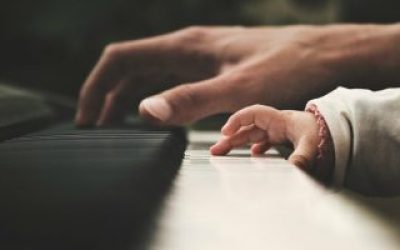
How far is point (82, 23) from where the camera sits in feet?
6.99

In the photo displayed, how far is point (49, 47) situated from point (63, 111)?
473 mm

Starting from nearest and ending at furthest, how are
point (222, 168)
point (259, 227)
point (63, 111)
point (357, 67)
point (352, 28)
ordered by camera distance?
1. point (259, 227)
2. point (222, 168)
3. point (357, 67)
4. point (352, 28)
5. point (63, 111)

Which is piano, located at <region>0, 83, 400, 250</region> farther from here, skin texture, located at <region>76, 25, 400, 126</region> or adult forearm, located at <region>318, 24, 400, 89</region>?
adult forearm, located at <region>318, 24, 400, 89</region>

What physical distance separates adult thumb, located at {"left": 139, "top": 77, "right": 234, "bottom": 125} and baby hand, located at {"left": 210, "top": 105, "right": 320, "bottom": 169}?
158 millimetres

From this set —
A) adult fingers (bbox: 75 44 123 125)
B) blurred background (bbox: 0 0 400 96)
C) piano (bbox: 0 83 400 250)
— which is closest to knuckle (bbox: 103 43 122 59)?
adult fingers (bbox: 75 44 123 125)

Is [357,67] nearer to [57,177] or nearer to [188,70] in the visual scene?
[188,70]

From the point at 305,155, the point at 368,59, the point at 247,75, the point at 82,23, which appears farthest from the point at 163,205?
the point at 82,23

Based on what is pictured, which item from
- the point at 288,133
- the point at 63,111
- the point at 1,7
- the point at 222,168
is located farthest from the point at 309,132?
the point at 1,7

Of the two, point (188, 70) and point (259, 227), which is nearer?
point (259, 227)

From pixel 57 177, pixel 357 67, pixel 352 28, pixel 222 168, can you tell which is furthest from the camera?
pixel 352 28

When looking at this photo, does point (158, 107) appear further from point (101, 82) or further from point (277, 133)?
point (101, 82)

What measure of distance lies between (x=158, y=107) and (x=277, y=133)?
0.23 meters

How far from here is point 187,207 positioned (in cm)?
47

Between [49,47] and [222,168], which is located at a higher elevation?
[222,168]
